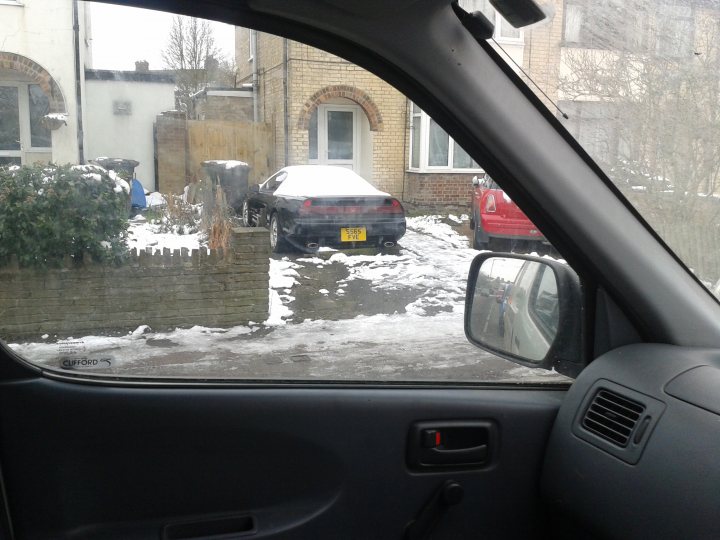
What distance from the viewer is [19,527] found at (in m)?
1.96

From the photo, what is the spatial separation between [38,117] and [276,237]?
0.78 meters

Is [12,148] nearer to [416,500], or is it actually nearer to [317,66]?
[317,66]

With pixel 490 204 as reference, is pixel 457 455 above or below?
below

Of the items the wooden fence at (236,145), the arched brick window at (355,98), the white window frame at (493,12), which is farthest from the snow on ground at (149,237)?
the white window frame at (493,12)

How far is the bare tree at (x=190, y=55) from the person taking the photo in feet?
6.22

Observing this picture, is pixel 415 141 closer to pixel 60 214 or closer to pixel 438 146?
pixel 438 146

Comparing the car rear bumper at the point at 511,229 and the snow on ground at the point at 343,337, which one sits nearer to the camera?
the car rear bumper at the point at 511,229

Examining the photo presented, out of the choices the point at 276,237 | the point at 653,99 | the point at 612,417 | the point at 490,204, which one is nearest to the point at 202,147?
the point at 276,237

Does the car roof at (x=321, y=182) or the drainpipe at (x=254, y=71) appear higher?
the drainpipe at (x=254, y=71)

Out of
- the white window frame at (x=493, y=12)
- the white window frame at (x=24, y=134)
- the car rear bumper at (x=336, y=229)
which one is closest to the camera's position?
the white window frame at (x=493, y=12)

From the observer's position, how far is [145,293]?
226 cm

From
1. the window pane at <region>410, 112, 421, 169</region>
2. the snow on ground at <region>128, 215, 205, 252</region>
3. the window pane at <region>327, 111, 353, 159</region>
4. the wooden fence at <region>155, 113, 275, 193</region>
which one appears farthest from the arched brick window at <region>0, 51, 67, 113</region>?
the window pane at <region>410, 112, 421, 169</region>

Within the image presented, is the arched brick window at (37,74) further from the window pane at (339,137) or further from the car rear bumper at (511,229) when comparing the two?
the car rear bumper at (511,229)

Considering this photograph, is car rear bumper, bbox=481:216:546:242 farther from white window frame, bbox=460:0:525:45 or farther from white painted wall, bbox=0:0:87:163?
white painted wall, bbox=0:0:87:163
